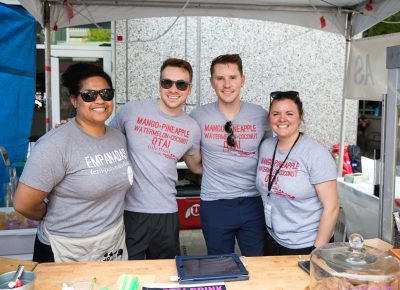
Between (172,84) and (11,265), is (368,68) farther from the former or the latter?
(11,265)

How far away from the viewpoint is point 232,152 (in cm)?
259

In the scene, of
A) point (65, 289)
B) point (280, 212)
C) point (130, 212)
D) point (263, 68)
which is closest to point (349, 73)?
point (263, 68)

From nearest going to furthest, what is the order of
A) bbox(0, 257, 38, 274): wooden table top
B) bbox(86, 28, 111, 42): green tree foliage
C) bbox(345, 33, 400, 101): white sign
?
bbox(0, 257, 38, 274): wooden table top, bbox(345, 33, 400, 101): white sign, bbox(86, 28, 111, 42): green tree foliage

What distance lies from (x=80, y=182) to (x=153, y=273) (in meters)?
0.55

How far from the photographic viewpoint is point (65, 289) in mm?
1354

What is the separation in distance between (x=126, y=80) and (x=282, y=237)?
3.64 meters

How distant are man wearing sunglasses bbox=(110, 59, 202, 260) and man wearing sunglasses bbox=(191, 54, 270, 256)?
0.73ft

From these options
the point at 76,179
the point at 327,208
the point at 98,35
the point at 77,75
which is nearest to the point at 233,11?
the point at 77,75

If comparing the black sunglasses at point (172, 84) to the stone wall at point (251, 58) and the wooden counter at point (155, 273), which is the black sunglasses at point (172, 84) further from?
the stone wall at point (251, 58)

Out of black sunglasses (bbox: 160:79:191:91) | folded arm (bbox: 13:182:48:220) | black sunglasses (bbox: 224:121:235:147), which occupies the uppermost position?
black sunglasses (bbox: 160:79:191:91)

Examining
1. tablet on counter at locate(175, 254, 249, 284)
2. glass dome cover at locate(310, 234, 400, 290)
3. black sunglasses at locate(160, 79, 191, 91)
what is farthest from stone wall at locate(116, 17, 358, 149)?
glass dome cover at locate(310, 234, 400, 290)

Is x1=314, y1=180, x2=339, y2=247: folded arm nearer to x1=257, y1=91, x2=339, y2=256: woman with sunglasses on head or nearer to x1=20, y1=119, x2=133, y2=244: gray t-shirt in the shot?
x1=257, y1=91, x2=339, y2=256: woman with sunglasses on head

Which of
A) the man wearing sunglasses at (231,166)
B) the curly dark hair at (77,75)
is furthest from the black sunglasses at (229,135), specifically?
the curly dark hair at (77,75)

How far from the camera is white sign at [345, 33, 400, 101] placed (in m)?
3.49
